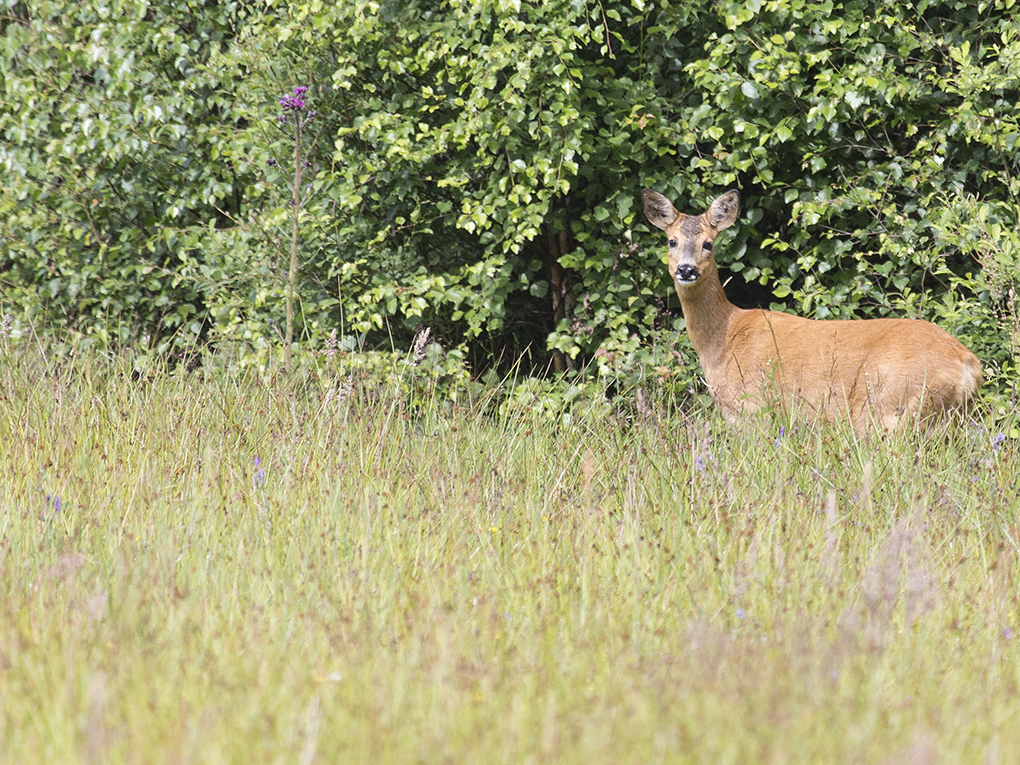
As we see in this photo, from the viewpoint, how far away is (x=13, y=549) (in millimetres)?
3066

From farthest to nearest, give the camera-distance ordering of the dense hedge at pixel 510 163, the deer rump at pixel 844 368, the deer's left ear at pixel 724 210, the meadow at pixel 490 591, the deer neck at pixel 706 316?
the deer neck at pixel 706 316 → the deer's left ear at pixel 724 210 → the dense hedge at pixel 510 163 → the deer rump at pixel 844 368 → the meadow at pixel 490 591

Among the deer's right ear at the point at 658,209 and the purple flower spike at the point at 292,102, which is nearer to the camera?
the purple flower spike at the point at 292,102

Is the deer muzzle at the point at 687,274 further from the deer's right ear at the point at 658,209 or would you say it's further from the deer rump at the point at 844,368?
the deer rump at the point at 844,368

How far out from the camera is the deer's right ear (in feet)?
19.6

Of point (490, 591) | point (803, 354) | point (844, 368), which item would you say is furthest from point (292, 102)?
point (490, 591)

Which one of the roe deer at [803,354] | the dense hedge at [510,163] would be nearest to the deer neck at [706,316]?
the roe deer at [803,354]

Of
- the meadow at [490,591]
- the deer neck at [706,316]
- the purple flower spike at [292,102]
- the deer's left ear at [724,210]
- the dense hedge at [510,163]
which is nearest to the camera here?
the meadow at [490,591]

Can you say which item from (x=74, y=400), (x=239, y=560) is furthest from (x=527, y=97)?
(x=239, y=560)

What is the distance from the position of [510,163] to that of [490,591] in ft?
11.4

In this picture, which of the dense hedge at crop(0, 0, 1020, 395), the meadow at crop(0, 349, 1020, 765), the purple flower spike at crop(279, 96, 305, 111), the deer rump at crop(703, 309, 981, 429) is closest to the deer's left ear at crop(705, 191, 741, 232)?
the dense hedge at crop(0, 0, 1020, 395)

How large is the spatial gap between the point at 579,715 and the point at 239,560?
4.04 ft

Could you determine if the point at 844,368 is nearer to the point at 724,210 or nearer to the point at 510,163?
the point at 724,210

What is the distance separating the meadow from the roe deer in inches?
22.2

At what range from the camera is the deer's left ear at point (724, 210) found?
5912 millimetres
